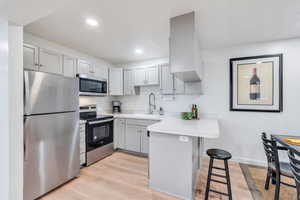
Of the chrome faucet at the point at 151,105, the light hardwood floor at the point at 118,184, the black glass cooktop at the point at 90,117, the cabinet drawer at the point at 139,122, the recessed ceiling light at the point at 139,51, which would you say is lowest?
the light hardwood floor at the point at 118,184

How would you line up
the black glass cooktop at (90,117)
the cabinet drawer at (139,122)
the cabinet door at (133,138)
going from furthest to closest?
the cabinet door at (133,138) < the cabinet drawer at (139,122) < the black glass cooktop at (90,117)

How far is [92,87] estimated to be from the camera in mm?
3100

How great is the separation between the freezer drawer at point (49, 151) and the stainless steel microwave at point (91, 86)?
0.71 m

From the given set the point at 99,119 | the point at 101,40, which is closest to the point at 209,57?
the point at 101,40

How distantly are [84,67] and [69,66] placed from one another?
0.35 metres

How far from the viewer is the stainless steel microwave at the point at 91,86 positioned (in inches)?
111

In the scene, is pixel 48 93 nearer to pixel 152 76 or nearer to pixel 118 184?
pixel 118 184

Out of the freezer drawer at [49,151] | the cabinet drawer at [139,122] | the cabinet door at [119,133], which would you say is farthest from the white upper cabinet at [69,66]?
the cabinet drawer at [139,122]

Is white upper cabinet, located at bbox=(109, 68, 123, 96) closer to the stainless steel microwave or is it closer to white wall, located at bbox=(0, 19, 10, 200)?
the stainless steel microwave

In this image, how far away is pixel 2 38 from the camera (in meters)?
1.43

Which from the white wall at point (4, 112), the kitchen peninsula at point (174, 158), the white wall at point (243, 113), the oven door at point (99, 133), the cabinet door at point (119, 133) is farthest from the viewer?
the cabinet door at point (119, 133)

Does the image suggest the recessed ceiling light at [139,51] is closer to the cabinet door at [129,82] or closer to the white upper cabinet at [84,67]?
the cabinet door at [129,82]

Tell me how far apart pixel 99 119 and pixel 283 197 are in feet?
10.5

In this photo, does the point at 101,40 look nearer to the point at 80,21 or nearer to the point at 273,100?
the point at 80,21
